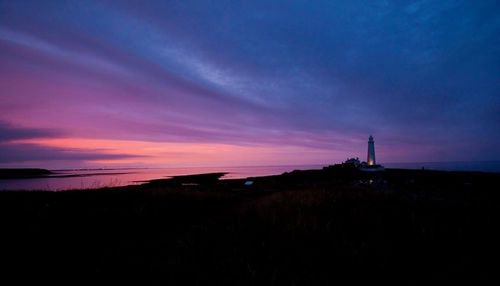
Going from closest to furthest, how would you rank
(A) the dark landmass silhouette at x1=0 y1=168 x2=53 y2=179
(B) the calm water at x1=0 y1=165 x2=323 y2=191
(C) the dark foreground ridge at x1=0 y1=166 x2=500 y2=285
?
(C) the dark foreground ridge at x1=0 y1=166 x2=500 y2=285 < (B) the calm water at x1=0 y1=165 x2=323 y2=191 < (A) the dark landmass silhouette at x1=0 y1=168 x2=53 y2=179

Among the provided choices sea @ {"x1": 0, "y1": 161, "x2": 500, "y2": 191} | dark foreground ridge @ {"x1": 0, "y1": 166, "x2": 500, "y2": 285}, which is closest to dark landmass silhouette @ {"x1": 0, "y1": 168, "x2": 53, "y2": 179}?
sea @ {"x1": 0, "y1": 161, "x2": 500, "y2": 191}

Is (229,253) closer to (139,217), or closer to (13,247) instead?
(13,247)

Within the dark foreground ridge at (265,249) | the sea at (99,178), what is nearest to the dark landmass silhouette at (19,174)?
the sea at (99,178)

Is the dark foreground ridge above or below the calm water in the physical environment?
above

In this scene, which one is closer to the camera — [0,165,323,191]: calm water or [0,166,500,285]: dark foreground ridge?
[0,166,500,285]: dark foreground ridge

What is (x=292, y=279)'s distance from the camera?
239 centimetres

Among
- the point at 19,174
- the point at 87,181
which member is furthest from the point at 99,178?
the point at 19,174

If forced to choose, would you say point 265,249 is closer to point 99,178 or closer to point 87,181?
point 87,181

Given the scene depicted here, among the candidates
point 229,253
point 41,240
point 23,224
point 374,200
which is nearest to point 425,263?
point 229,253

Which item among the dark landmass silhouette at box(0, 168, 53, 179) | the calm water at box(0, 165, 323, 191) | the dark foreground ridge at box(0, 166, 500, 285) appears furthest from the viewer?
the dark landmass silhouette at box(0, 168, 53, 179)

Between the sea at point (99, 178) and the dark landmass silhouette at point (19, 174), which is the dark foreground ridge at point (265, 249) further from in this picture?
the dark landmass silhouette at point (19, 174)

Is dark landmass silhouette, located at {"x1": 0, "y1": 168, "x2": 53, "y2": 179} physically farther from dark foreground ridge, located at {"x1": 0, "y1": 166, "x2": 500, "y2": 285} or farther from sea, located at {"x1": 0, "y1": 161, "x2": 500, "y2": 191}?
dark foreground ridge, located at {"x1": 0, "y1": 166, "x2": 500, "y2": 285}

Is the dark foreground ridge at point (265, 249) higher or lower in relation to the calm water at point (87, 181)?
higher

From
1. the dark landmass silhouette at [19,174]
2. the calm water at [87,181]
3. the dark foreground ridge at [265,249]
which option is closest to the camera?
the dark foreground ridge at [265,249]
